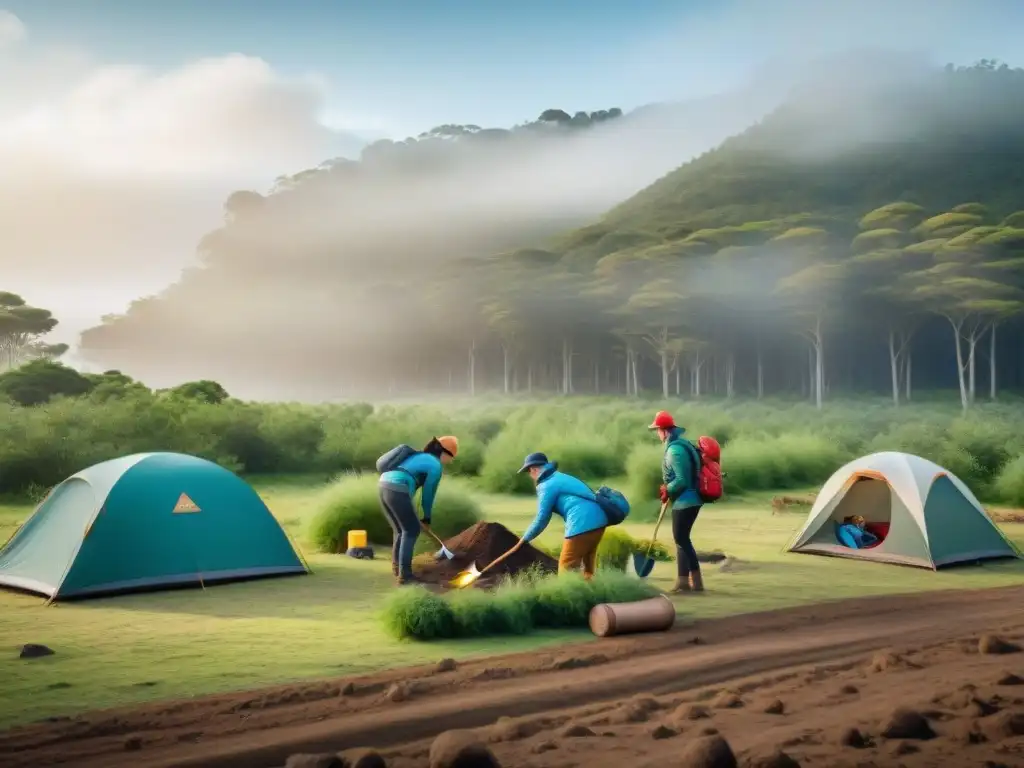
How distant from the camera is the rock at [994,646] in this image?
6996mm

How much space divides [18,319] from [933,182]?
7819 cm

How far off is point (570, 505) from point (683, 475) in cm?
139

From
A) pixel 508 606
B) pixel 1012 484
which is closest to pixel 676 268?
pixel 1012 484

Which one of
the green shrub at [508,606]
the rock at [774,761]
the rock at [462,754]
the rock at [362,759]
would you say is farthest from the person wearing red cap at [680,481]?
the rock at [362,759]

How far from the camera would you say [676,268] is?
7775cm

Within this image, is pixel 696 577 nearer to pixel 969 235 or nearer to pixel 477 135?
pixel 969 235

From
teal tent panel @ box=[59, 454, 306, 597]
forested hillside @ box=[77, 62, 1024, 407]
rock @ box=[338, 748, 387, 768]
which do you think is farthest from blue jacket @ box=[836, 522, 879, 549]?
forested hillside @ box=[77, 62, 1024, 407]

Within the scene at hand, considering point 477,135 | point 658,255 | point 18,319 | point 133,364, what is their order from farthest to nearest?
point 477,135, point 133,364, point 658,255, point 18,319

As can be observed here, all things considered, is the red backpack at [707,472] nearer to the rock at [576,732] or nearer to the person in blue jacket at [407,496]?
the person in blue jacket at [407,496]

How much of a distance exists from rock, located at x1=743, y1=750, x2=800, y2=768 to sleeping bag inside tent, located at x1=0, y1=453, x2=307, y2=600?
6.65m


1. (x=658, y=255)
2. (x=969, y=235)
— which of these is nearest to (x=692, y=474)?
(x=969, y=235)

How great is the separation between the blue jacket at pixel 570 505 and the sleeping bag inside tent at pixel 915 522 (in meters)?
4.49

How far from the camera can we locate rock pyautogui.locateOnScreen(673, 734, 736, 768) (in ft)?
14.1

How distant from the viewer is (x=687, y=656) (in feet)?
22.7
